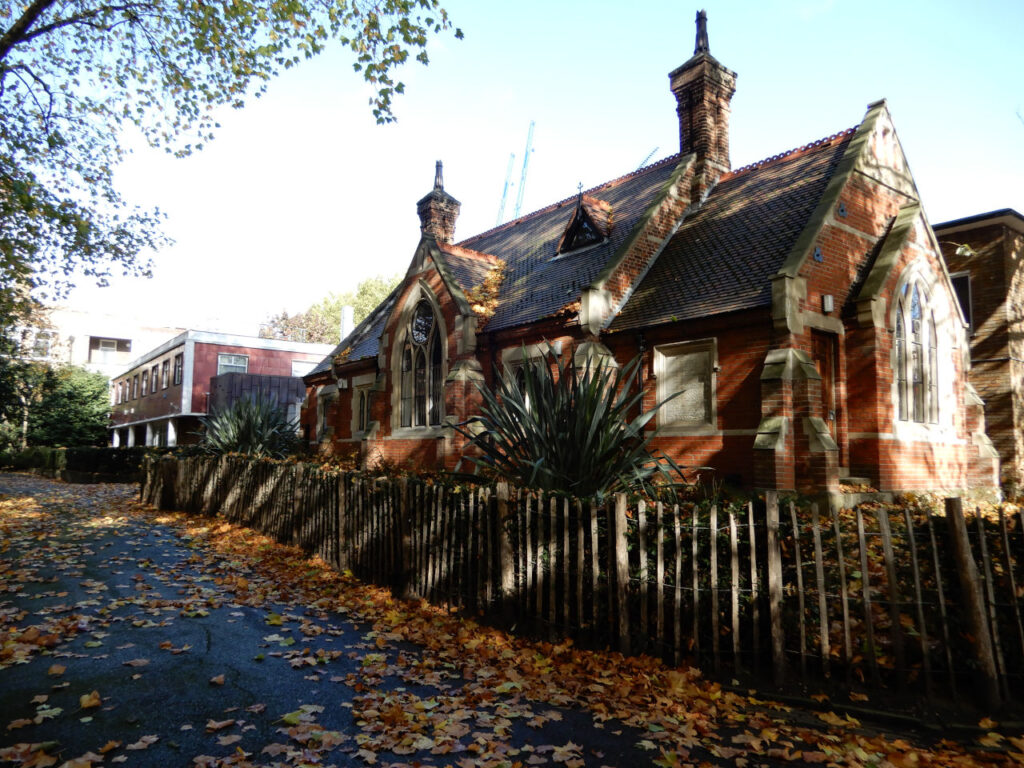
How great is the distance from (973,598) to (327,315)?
6711 centimetres

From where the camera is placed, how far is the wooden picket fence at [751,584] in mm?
4852

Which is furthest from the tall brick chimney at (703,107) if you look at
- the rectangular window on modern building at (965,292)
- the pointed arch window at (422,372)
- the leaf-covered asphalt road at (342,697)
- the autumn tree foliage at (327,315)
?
the autumn tree foliage at (327,315)

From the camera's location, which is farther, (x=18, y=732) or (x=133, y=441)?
(x=133, y=441)

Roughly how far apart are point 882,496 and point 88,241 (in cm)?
1999

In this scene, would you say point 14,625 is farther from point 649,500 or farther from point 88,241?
point 88,241

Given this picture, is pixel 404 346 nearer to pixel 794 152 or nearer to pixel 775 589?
pixel 794 152

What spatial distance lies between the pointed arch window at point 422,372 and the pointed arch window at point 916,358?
10669mm

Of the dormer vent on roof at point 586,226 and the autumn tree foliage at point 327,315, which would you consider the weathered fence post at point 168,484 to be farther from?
the autumn tree foliage at point 327,315

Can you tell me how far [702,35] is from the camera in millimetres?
16453

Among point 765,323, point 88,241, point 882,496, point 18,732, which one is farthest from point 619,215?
point 18,732

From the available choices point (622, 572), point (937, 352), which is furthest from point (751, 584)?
point (937, 352)

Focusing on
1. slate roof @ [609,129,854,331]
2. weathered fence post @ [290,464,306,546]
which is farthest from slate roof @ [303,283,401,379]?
slate roof @ [609,129,854,331]

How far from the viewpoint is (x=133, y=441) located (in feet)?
141

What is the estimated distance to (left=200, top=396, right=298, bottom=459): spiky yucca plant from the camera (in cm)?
1778
